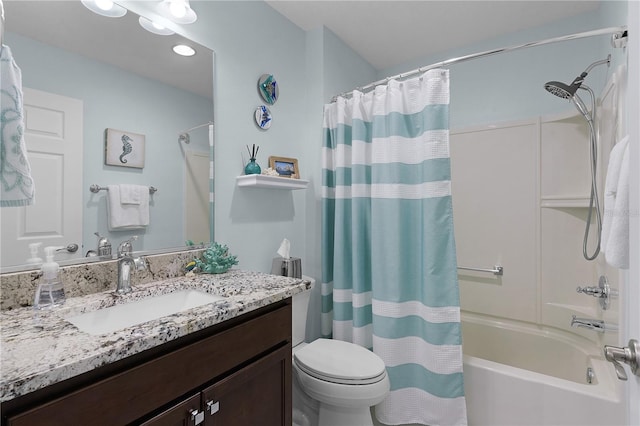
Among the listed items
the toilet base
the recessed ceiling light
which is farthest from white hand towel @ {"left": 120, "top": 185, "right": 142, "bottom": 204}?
→ the toilet base

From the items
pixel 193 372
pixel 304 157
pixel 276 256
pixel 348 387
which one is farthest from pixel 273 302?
pixel 304 157

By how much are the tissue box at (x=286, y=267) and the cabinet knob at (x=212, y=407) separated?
3.00 feet

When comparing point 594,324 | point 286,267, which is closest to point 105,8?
point 286,267

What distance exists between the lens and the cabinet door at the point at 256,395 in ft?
3.20

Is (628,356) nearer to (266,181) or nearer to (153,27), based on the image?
(266,181)

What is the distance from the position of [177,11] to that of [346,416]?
1993 mm

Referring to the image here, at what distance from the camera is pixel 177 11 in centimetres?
136

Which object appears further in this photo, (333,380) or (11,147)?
(333,380)

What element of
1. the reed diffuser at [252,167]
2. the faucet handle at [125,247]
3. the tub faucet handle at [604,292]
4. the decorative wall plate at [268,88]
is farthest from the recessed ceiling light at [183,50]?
the tub faucet handle at [604,292]

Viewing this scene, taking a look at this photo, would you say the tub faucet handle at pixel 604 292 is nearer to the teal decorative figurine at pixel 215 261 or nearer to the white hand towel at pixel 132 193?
the teal decorative figurine at pixel 215 261

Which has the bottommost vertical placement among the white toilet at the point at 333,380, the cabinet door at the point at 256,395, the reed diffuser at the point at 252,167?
the white toilet at the point at 333,380

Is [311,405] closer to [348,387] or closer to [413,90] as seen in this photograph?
[348,387]

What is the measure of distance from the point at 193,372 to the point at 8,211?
0.81 metres

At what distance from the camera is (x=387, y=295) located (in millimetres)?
1797
